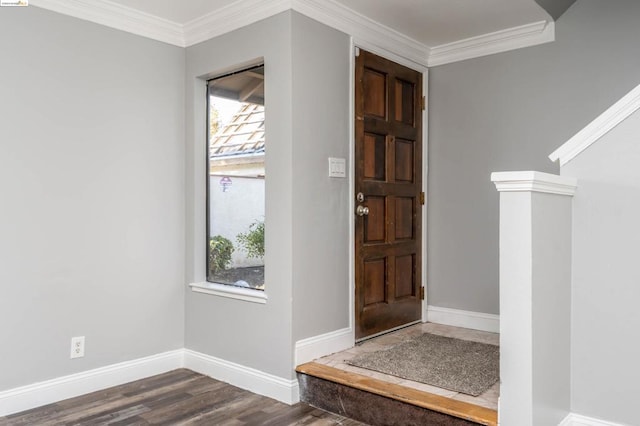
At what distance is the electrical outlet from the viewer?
9.60 ft

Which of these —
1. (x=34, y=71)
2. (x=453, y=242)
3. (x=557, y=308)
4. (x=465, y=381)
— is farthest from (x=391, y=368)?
(x=34, y=71)

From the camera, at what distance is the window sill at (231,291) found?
3010mm

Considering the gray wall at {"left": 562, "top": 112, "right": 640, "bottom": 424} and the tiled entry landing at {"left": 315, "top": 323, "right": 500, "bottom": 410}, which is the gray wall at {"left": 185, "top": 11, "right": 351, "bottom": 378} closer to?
the tiled entry landing at {"left": 315, "top": 323, "right": 500, "bottom": 410}

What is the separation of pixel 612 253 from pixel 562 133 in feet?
4.47

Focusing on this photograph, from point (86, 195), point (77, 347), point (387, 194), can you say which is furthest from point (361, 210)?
point (77, 347)

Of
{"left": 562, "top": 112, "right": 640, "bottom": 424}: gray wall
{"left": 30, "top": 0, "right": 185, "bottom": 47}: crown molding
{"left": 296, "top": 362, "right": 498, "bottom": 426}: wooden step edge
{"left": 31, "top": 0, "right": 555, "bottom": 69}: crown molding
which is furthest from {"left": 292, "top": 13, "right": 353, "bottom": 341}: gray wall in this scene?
{"left": 562, "top": 112, "right": 640, "bottom": 424}: gray wall

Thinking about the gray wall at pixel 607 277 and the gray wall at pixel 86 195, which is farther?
the gray wall at pixel 86 195

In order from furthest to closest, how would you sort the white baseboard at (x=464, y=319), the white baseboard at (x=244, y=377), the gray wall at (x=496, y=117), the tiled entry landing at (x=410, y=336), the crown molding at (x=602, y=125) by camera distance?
the white baseboard at (x=464, y=319)
the gray wall at (x=496, y=117)
the white baseboard at (x=244, y=377)
the tiled entry landing at (x=410, y=336)
the crown molding at (x=602, y=125)

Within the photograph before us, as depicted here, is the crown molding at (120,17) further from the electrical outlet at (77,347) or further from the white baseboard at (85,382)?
the white baseboard at (85,382)

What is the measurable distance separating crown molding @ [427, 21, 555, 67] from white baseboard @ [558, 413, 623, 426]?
240 cm

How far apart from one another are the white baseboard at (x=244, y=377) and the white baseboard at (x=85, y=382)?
153mm

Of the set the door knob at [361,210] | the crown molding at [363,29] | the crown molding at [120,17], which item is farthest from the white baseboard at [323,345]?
the crown molding at [120,17]

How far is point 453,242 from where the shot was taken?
12.8 ft

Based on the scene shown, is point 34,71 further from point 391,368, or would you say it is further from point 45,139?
point 391,368
